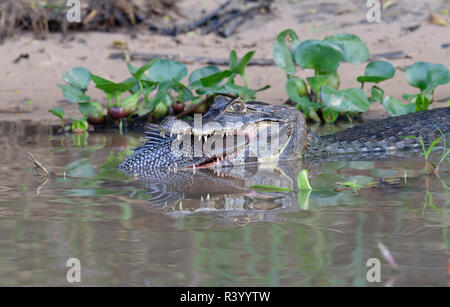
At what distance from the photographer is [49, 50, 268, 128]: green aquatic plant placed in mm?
5934

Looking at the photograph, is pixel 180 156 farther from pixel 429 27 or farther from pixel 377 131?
pixel 429 27

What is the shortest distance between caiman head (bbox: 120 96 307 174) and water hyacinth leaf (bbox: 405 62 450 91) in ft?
6.31

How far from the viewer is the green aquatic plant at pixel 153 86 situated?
5934 millimetres

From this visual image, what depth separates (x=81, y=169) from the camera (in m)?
4.44

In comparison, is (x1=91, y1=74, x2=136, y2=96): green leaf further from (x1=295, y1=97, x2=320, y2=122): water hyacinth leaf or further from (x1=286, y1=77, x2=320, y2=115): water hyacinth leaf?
(x1=295, y1=97, x2=320, y2=122): water hyacinth leaf

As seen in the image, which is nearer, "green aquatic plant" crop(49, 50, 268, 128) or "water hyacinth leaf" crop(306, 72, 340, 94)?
"green aquatic plant" crop(49, 50, 268, 128)

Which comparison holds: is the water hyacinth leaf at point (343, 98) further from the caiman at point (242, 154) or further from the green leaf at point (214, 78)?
the green leaf at point (214, 78)

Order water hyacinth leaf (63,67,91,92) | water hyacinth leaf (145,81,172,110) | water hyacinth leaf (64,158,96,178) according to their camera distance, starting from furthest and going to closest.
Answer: water hyacinth leaf (63,67,91,92), water hyacinth leaf (145,81,172,110), water hyacinth leaf (64,158,96,178)

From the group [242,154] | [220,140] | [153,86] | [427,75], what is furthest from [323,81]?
[220,140]

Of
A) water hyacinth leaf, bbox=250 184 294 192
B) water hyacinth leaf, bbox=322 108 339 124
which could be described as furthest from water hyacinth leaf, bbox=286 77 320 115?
water hyacinth leaf, bbox=250 184 294 192

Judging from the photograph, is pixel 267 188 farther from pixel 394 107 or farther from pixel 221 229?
pixel 394 107
